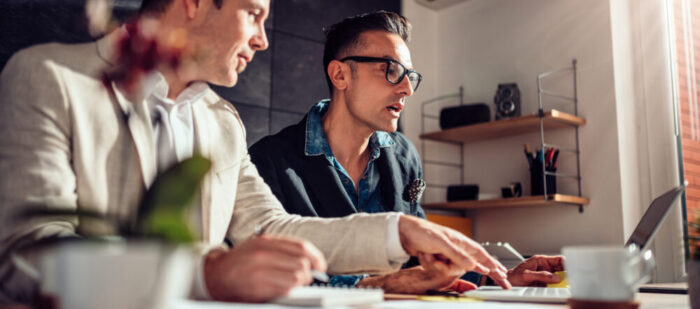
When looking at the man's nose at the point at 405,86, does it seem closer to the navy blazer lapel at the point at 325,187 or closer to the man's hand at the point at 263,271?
the navy blazer lapel at the point at 325,187

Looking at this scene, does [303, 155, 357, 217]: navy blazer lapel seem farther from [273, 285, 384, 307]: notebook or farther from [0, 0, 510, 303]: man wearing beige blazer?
[273, 285, 384, 307]: notebook

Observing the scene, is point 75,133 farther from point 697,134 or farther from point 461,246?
point 697,134

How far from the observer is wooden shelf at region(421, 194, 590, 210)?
296 cm

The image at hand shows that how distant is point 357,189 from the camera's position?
1.98 metres

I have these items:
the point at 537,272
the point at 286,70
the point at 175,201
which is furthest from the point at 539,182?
the point at 175,201

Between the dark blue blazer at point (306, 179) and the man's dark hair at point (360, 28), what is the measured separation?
40 centimetres

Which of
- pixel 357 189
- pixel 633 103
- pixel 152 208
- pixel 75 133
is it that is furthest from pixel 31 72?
pixel 633 103

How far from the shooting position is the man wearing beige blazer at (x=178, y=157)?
69cm

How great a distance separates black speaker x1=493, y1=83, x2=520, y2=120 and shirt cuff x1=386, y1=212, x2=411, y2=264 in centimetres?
243

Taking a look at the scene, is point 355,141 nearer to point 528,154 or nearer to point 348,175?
point 348,175

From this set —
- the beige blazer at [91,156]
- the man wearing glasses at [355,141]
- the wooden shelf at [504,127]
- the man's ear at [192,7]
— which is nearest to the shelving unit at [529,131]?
the wooden shelf at [504,127]

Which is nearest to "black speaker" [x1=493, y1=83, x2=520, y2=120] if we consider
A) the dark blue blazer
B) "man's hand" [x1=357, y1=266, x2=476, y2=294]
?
the dark blue blazer

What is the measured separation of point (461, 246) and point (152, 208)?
2.12 feet

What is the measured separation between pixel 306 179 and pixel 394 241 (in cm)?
85
